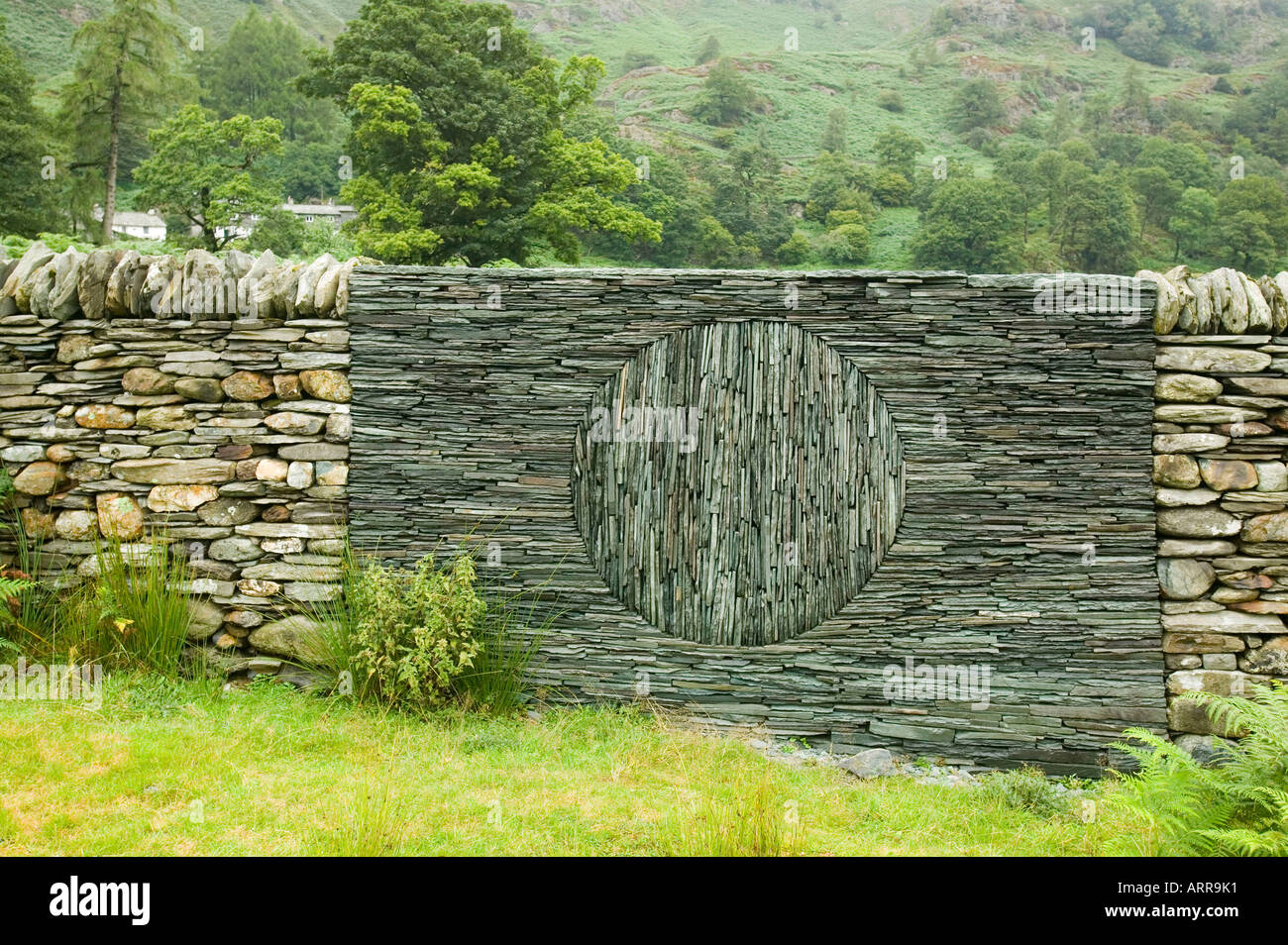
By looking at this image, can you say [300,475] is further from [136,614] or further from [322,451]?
[136,614]

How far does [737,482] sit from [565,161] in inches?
499

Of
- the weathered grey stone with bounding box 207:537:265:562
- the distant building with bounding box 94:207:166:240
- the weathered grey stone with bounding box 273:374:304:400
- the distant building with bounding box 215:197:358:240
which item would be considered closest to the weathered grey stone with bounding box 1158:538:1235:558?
the weathered grey stone with bounding box 273:374:304:400

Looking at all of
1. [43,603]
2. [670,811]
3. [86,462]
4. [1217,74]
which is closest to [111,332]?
[86,462]

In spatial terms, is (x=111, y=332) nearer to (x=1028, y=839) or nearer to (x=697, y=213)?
(x=1028, y=839)

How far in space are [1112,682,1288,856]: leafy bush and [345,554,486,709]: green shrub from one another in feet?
10.4

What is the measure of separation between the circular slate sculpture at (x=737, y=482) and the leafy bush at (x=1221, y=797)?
176 centimetres

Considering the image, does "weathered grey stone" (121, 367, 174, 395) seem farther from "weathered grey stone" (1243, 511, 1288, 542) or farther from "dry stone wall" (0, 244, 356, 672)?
"weathered grey stone" (1243, 511, 1288, 542)

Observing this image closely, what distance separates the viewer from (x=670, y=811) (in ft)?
12.2

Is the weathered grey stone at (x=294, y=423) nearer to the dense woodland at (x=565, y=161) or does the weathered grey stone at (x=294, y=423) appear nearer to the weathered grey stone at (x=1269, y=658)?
the weathered grey stone at (x=1269, y=658)

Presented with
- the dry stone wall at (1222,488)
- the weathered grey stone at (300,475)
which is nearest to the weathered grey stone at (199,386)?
the weathered grey stone at (300,475)

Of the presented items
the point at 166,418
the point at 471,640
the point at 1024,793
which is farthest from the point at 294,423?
the point at 1024,793

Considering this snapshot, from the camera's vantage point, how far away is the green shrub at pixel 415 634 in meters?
4.74

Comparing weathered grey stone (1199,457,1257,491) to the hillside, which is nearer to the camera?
weathered grey stone (1199,457,1257,491)

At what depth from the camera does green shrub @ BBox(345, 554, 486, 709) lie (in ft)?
15.6
